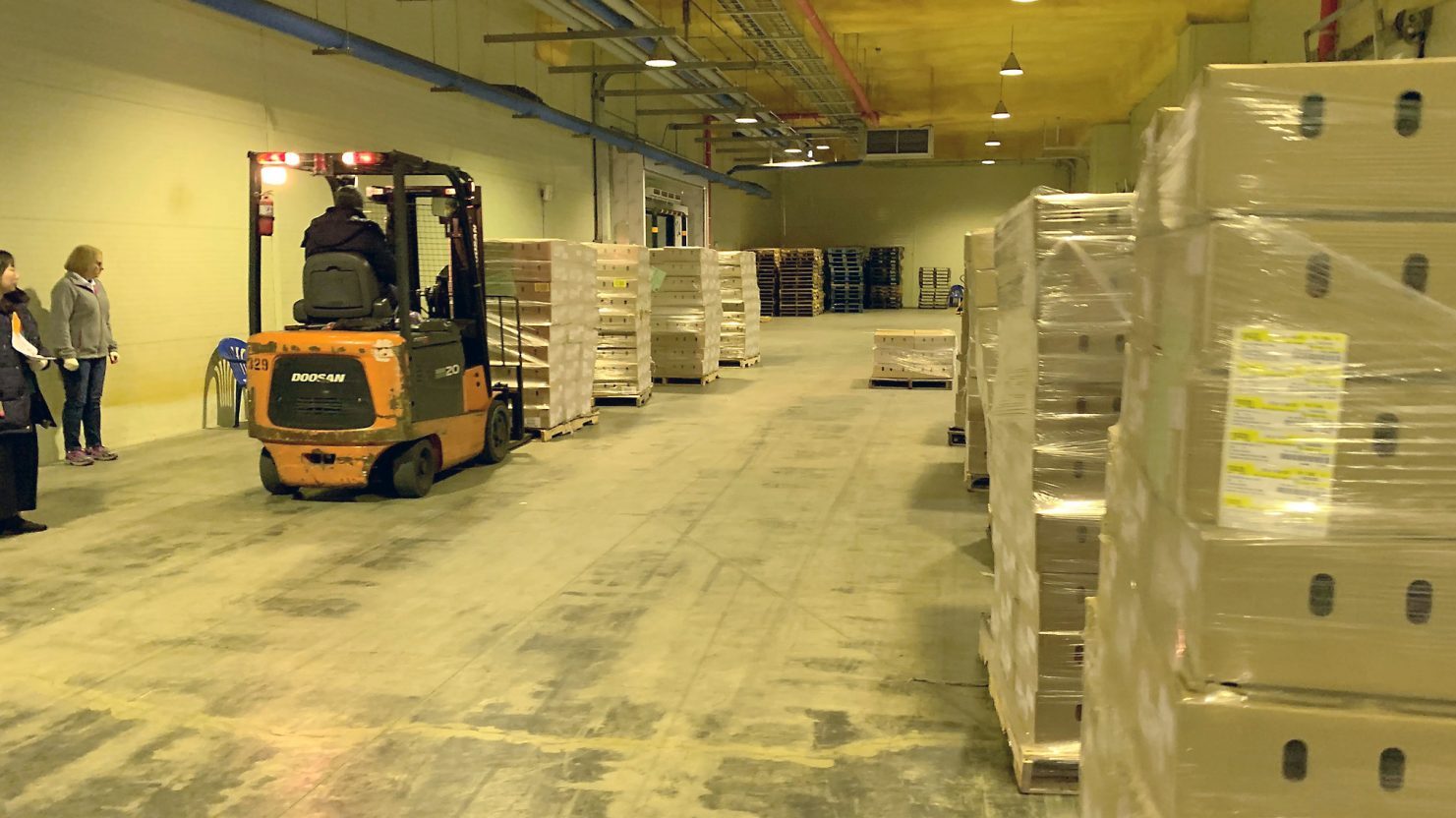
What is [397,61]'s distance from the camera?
12.4m

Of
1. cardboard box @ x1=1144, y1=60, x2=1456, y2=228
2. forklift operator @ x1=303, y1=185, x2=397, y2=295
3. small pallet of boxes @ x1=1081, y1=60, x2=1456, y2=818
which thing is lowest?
small pallet of boxes @ x1=1081, y1=60, x2=1456, y2=818

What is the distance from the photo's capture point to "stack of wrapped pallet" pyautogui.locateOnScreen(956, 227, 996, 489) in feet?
19.4

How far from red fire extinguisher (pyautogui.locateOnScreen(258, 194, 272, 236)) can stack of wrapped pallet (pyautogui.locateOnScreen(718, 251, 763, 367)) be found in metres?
9.34

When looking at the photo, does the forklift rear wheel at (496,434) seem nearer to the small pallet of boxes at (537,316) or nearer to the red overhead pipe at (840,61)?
the small pallet of boxes at (537,316)

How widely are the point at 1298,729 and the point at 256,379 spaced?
7.20 m

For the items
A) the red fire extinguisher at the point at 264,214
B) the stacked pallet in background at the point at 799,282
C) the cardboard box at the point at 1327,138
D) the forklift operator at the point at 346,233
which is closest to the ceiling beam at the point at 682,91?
the stacked pallet in background at the point at 799,282

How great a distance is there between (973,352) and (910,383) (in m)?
7.32

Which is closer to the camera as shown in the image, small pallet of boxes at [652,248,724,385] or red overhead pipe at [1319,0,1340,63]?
red overhead pipe at [1319,0,1340,63]

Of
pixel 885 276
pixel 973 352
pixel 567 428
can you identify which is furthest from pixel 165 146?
pixel 885 276

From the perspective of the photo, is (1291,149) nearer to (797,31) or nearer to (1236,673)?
(1236,673)

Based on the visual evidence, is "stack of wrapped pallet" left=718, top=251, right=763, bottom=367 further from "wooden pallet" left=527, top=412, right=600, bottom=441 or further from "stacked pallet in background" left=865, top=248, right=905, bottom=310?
"stacked pallet in background" left=865, top=248, right=905, bottom=310

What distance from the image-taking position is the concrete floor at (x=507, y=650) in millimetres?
3602

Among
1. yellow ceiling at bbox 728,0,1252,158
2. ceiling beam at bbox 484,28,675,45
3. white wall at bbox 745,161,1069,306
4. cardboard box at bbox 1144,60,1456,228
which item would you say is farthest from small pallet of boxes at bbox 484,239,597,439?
white wall at bbox 745,161,1069,306

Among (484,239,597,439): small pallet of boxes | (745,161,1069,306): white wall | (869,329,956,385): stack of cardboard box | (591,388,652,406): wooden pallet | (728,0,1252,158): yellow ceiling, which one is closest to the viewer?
(484,239,597,439): small pallet of boxes
